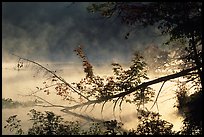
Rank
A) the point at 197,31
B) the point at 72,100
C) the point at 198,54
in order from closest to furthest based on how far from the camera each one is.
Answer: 1. the point at 197,31
2. the point at 198,54
3. the point at 72,100

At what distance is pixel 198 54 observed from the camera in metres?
10.6

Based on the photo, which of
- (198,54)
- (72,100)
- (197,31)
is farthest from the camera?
(72,100)

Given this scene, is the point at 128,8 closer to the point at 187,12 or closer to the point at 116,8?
the point at 116,8

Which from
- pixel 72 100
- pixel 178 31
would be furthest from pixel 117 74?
pixel 178 31

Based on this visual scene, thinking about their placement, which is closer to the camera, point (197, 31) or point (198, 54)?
point (197, 31)

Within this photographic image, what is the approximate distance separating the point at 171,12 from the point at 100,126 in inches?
182

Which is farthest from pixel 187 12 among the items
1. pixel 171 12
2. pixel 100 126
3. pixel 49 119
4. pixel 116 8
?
pixel 49 119

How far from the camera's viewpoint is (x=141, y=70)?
38.2 feet

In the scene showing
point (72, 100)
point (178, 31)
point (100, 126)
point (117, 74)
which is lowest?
point (100, 126)

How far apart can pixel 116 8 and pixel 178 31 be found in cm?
217

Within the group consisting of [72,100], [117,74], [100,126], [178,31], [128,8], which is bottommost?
[100,126]

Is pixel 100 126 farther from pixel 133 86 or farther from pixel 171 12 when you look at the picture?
pixel 171 12

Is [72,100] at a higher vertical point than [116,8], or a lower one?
lower

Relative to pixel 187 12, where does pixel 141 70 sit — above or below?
below
